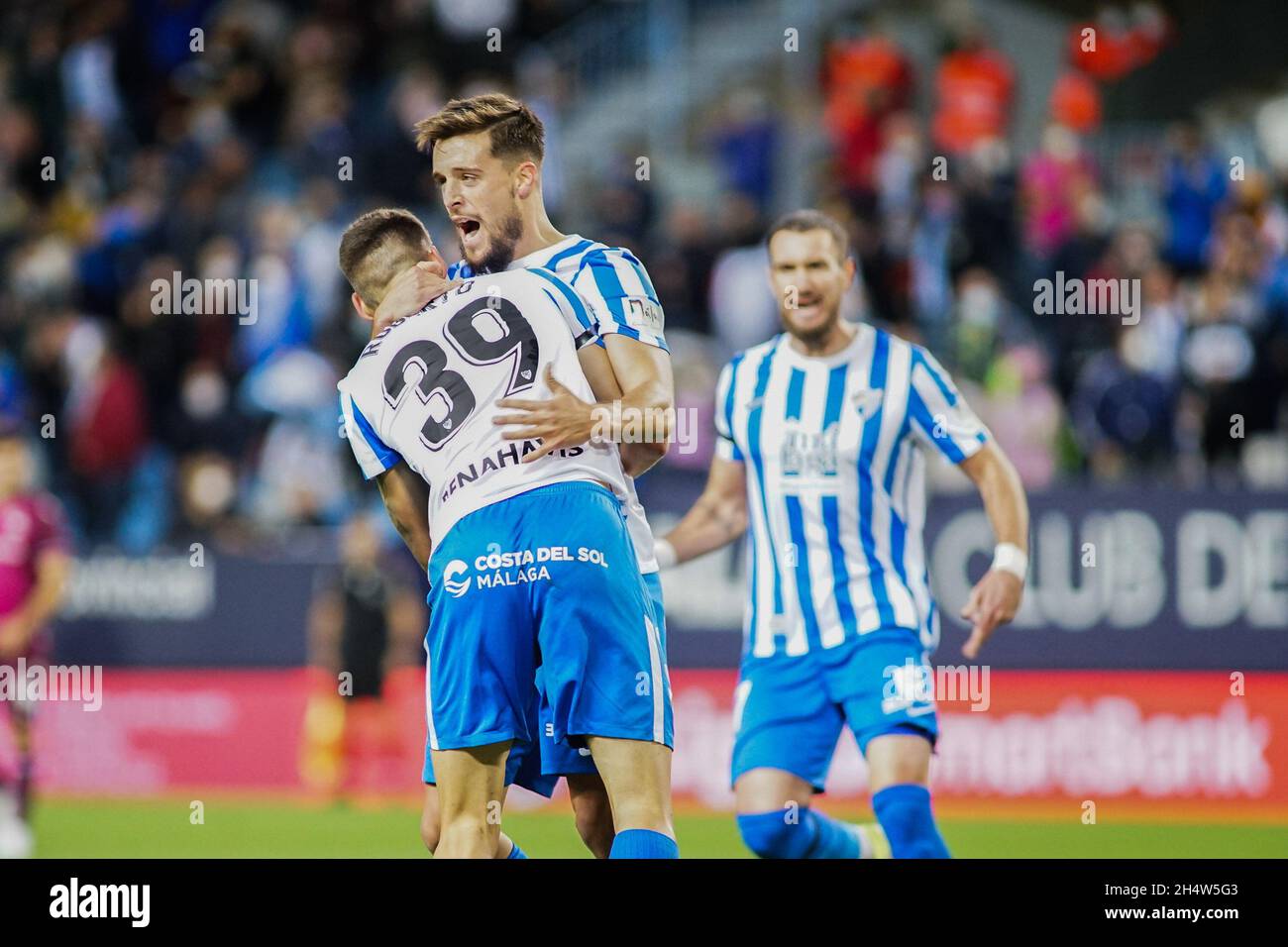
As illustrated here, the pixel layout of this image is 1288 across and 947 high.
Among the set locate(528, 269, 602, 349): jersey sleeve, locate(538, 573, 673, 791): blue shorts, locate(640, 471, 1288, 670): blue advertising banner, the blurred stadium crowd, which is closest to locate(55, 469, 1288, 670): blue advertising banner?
locate(640, 471, 1288, 670): blue advertising banner

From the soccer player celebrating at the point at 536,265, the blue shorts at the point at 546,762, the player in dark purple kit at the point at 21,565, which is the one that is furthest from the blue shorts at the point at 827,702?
the player in dark purple kit at the point at 21,565

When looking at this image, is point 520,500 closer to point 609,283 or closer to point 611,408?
point 611,408

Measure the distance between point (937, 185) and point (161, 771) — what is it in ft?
22.7

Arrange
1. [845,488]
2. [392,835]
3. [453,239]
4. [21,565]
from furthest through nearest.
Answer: [453,239] → [392,835] → [21,565] → [845,488]

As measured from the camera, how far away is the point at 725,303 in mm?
13008

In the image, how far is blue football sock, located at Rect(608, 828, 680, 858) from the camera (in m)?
4.75

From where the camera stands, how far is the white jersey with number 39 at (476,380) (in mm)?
4930

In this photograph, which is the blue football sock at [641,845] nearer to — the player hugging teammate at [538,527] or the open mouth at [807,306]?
the player hugging teammate at [538,527]

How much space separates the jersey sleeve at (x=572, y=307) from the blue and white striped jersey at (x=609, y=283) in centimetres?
3

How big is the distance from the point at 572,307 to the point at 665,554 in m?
1.61

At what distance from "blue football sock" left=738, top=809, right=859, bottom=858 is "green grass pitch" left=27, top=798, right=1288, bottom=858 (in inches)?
119

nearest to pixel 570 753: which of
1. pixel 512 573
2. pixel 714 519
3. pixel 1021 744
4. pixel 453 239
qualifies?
pixel 512 573

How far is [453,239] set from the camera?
1339cm
